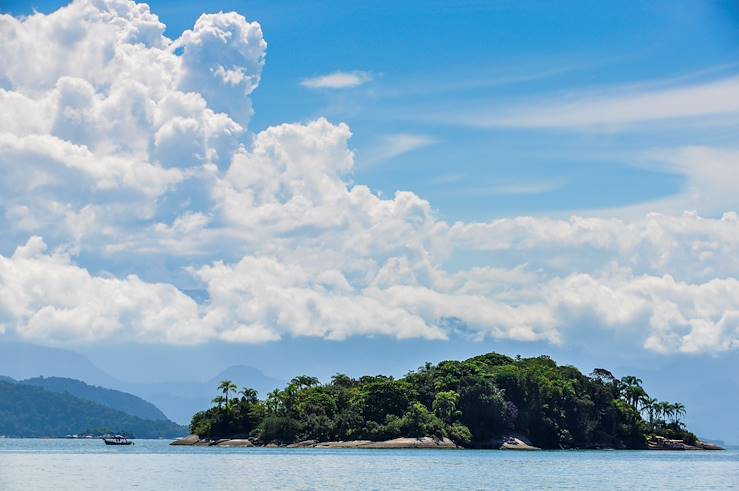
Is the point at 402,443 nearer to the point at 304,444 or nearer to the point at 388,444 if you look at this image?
the point at 388,444

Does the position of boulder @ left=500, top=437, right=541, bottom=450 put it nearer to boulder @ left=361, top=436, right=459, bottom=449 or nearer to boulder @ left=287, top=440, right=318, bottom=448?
boulder @ left=361, top=436, right=459, bottom=449

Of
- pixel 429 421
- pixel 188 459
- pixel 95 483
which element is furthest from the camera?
pixel 429 421

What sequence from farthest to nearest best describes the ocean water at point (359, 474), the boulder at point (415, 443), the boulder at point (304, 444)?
the boulder at point (304, 444) → the boulder at point (415, 443) → the ocean water at point (359, 474)

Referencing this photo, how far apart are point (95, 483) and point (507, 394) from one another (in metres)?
120

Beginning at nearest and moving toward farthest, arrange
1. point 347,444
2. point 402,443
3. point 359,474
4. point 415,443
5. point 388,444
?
point 359,474
point 415,443
point 402,443
point 388,444
point 347,444

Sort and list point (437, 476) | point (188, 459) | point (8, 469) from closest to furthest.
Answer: point (437, 476), point (8, 469), point (188, 459)

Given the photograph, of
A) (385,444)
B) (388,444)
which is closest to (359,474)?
(388,444)

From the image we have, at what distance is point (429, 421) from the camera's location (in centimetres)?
17950

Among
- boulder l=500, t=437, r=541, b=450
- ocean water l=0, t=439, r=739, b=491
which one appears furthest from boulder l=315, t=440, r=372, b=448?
ocean water l=0, t=439, r=739, b=491

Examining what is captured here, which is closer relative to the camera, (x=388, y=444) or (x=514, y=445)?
(x=388, y=444)

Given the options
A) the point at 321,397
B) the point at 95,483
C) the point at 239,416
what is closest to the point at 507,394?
the point at 321,397

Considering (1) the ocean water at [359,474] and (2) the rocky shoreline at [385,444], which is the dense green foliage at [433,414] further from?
(1) the ocean water at [359,474]

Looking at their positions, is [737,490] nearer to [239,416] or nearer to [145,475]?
[145,475]

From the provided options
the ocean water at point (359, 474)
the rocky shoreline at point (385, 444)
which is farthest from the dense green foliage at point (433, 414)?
the ocean water at point (359, 474)
